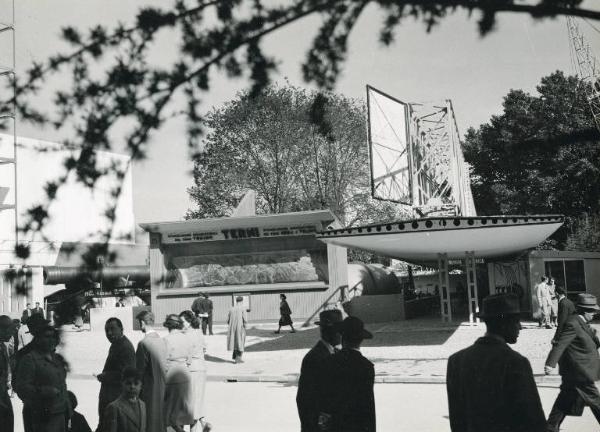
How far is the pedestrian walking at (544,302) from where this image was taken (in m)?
18.0

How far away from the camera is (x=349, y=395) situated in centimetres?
430

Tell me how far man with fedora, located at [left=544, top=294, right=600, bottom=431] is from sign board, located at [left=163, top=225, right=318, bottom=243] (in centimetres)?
1973

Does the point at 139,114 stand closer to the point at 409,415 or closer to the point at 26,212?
the point at 26,212

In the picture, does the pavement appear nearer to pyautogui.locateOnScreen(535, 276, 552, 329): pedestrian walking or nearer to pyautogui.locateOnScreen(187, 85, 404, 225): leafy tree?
pyautogui.locateOnScreen(535, 276, 552, 329): pedestrian walking

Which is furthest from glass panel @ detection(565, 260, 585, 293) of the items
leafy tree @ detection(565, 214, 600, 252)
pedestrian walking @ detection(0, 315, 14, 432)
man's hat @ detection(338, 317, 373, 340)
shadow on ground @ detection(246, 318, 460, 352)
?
pedestrian walking @ detection(0, 315, 14, 432)

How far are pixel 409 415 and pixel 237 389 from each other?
163 inches

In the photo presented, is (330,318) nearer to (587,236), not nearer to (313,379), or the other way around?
(313,379)

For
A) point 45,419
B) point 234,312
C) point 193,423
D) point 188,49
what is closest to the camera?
point 188,49

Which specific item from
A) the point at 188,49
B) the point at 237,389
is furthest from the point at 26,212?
the point at 237,389

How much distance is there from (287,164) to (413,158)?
14.0 metres

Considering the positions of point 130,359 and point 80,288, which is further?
point 130,359

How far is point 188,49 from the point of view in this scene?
3584 millimetres

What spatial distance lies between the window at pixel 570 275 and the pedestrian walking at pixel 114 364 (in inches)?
804

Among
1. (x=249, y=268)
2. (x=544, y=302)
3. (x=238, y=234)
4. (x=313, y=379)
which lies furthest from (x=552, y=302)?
(x=313, y=379)
